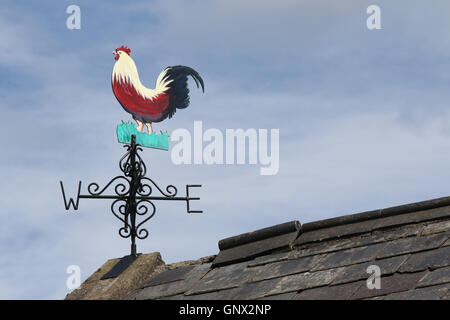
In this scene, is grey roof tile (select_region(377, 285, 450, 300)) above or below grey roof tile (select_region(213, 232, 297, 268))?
below

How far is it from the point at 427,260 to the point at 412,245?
38 centimetres

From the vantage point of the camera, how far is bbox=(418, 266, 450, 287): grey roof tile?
4.90 meters

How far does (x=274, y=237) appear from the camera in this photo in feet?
22.3

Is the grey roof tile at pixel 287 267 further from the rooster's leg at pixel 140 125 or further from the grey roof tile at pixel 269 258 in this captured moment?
the rooster's leg at pixel 140 125

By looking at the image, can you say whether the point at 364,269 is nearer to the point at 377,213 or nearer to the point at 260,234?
the point at 377,213

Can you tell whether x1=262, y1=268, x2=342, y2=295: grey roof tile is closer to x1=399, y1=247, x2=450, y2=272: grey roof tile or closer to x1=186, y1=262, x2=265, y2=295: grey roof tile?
x1=186, y1=262, x2=265, y2=295: grey roof tile

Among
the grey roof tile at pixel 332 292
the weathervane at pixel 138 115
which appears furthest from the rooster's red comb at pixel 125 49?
the grey roof tile at pixel 332 292

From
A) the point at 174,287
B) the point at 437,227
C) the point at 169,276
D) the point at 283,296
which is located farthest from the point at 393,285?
the point at 169,276

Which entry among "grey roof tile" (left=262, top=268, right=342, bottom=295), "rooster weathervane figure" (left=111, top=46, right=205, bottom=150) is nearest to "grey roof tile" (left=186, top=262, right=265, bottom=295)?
"grey roof tile" (left=262, top=268, right=342, bottom=295)

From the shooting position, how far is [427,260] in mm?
5316

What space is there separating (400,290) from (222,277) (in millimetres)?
1784

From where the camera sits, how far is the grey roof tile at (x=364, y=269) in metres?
5.41

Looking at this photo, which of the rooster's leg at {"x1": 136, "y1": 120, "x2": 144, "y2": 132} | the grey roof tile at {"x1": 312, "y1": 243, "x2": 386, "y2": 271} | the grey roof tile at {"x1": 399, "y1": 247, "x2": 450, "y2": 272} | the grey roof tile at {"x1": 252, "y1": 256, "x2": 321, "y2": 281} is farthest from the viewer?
the rooster's leg at {"x1": 136, "y1": 120, "x2": 144, "y2": 132}
